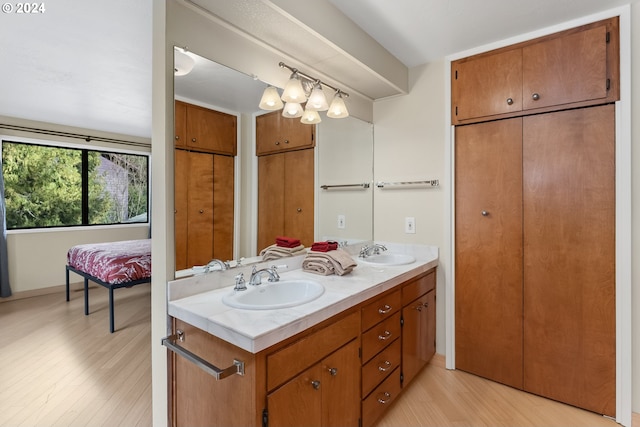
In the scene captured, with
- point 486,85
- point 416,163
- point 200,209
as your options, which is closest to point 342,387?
point 200,209

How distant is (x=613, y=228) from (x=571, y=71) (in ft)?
3.09

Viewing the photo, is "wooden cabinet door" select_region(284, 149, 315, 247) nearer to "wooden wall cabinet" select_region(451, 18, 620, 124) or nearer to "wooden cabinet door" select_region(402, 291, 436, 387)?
"wooden cabinet door" select_region(402, 291, 436, 387)

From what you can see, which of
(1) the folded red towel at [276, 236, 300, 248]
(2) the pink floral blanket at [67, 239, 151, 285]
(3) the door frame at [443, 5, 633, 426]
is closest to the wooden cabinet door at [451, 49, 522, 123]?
(3) the door frame at [443, 5, 633, 426]

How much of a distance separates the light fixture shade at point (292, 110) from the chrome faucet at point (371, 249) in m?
1.10

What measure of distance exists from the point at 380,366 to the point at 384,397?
20 centimetres

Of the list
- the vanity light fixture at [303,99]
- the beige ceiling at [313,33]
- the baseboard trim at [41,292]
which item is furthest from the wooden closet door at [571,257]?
the baseboard trim at [41,292]

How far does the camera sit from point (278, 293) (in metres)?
1.60

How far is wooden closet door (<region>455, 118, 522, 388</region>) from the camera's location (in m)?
2.05

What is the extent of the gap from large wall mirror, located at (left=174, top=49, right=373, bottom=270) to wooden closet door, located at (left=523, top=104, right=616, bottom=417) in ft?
3.72

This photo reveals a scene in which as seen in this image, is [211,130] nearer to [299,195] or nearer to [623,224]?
[299,195]

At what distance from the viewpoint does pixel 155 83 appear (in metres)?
1.37

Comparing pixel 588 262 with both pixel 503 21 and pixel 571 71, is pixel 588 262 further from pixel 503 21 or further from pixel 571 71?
pixel 503 21

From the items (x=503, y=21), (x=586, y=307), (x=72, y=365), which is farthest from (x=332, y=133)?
(x=72, y=365)

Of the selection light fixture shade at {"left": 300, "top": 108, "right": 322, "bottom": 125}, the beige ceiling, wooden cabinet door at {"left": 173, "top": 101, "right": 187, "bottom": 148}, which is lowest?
wooden cabinet door at {"left": 173, "top": 101, "right": 187, "bottom": 148}
